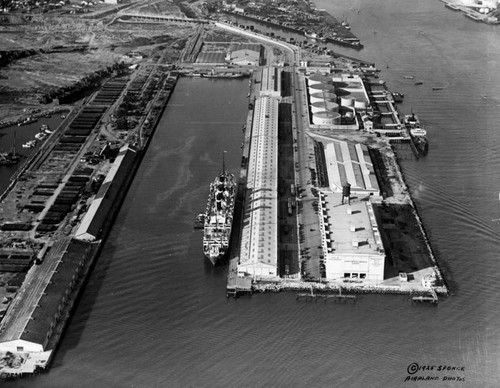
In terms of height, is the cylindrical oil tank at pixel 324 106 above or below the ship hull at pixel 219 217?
below

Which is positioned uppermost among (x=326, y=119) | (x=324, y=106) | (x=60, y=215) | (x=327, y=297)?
(x=327, y=297)

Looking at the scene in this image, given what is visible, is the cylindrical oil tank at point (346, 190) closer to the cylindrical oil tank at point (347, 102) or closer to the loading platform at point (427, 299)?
the loading platform at point (427, 299)

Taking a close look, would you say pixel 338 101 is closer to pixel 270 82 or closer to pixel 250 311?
pixel 270 82

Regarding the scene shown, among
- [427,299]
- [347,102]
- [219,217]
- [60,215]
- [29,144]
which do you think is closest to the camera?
[427,299]

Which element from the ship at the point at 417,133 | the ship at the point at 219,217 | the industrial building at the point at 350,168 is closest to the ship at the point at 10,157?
the ship at the point at 219,217

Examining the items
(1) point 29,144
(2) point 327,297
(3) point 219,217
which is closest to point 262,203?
(3) point 219,217

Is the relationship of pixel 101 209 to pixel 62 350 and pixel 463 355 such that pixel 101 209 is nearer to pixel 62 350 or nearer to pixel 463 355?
pixel 62 350
